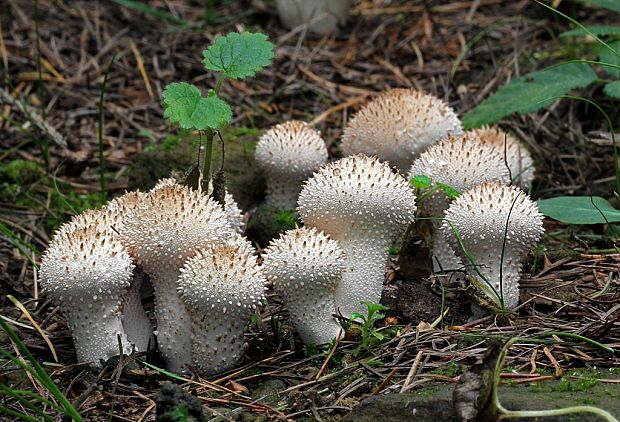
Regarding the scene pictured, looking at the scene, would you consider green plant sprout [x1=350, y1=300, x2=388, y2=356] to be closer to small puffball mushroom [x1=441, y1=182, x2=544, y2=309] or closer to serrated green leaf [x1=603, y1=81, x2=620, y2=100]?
small puffball mushroom [x1=441, y1=182, x2=544, y2=309]

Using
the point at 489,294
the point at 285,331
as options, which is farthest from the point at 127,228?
the point at 489,294

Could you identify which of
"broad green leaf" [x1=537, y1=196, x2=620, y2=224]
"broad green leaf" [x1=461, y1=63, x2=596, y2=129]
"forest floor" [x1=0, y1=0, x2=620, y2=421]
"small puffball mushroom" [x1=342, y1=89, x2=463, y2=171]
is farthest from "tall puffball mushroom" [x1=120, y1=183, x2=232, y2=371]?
"broad green leaf" [x1=461, y1=63, x2=596, y2=129]

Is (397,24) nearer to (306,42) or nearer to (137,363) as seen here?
(306,42)

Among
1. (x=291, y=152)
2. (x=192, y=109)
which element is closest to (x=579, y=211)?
(x=291, y=152)

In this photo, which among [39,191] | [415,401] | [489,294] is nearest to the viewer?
[415,401]

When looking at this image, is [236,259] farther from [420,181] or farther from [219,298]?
[420,181]

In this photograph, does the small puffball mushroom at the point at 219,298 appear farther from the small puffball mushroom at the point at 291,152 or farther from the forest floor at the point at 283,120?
the small puffball mushroom at the point at 291,152

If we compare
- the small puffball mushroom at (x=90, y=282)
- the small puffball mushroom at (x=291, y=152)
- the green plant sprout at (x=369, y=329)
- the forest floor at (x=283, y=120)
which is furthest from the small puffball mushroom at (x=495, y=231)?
the small puffball mushroom at (x=90, y=282)
